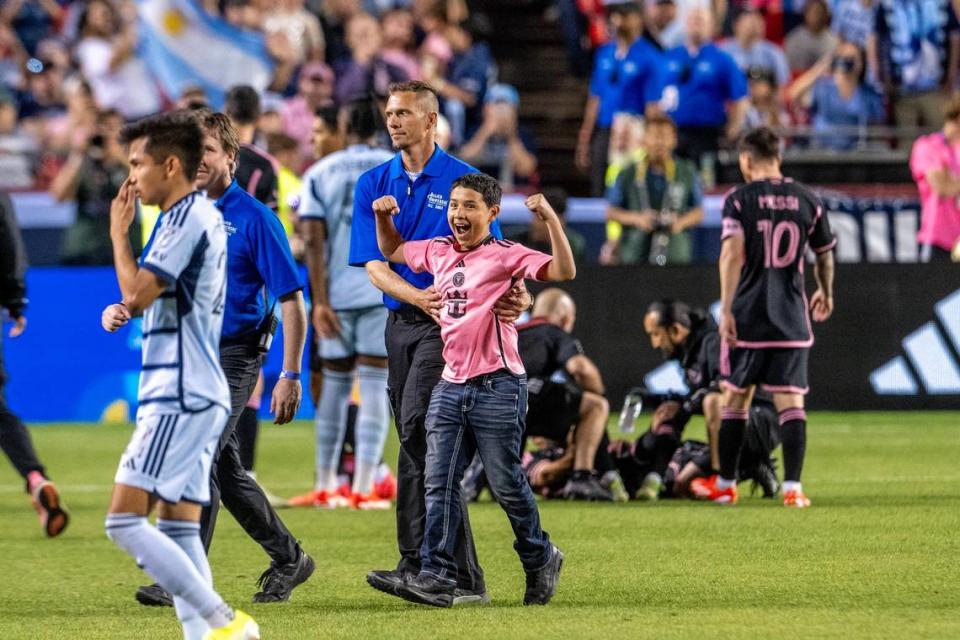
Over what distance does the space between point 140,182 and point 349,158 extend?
493 centimetres

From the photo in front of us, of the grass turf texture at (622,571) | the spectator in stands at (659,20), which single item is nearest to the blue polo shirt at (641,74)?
the spectator in stands at (659,20)

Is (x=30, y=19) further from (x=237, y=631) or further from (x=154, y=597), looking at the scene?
(x=237, y=631)

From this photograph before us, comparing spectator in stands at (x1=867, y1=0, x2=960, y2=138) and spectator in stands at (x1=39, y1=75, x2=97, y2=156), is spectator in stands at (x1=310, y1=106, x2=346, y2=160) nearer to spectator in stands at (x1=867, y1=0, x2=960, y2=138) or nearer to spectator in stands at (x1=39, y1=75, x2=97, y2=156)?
spectator in stands at (x1=39, y1=75, x2=97, y2=156)

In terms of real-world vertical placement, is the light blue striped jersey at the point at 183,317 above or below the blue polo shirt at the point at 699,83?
below

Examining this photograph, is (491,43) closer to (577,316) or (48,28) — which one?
(48,28)

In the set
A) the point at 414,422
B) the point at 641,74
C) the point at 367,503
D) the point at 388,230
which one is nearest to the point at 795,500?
the point at 367,503

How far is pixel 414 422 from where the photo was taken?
7426 millimetres

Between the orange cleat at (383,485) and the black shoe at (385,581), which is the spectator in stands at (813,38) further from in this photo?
the black shoe at (385,581)

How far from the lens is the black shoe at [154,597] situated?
7531mm

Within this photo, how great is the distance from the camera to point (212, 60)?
20.5 meters

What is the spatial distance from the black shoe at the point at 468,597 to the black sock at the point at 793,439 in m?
3.64

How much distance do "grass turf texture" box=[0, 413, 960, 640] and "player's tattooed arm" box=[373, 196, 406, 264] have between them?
1471mm

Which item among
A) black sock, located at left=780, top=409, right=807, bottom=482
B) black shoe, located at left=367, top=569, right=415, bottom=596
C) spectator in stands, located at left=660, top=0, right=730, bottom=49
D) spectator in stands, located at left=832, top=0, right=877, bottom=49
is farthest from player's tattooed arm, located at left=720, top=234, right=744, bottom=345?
spectator in stands, located at left=832, top=0, right=877, bottom=49

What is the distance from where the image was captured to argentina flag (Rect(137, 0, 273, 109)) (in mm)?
20406
